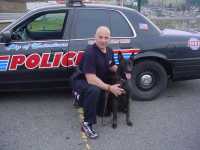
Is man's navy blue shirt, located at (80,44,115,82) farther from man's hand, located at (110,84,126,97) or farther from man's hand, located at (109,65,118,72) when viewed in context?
man's hand, located at (110,84,126,97)

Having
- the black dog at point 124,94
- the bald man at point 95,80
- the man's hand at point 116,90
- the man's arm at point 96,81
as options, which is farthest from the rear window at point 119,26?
the man's hand at point 116,90

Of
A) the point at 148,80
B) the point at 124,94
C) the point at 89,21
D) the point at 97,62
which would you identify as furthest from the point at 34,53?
the point at 148,80

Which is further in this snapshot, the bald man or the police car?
the police car

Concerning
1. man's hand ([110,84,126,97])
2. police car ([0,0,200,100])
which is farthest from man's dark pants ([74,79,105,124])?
police car ([0,0,200,100])

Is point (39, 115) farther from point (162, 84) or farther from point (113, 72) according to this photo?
point (162, 84)

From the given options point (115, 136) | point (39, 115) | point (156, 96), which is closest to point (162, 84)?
point (156, 96)

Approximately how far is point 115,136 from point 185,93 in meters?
2.30

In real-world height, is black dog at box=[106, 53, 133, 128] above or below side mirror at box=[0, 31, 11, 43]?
below

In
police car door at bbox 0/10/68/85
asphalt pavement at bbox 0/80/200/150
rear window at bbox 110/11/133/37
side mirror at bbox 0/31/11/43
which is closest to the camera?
asphalt pavement at bbox 0/80/200/150

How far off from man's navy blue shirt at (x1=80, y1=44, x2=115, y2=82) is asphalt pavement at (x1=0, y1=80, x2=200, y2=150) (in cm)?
72

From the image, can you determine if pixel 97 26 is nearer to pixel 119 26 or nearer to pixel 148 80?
pixel 119 26

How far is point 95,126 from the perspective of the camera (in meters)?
5.13

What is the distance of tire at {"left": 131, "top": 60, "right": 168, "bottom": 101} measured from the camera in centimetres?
596

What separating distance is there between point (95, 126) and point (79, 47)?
1259 mm
